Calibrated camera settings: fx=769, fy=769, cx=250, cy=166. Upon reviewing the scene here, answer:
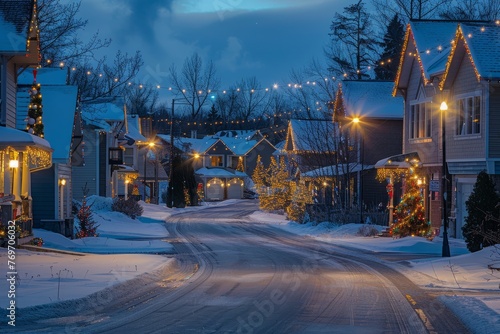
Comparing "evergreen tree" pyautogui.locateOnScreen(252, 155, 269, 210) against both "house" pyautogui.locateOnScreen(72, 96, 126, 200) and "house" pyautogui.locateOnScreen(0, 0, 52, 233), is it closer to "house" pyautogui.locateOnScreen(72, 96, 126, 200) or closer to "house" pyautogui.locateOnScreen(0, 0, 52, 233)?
"house" pyautogui.locateOnScreen(72, 96, 126, 200)

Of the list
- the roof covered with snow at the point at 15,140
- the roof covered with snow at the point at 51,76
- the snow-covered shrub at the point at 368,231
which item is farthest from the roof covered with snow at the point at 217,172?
the roof covered with snow at the point at 15,140

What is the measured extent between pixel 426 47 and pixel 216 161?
77.6 meters

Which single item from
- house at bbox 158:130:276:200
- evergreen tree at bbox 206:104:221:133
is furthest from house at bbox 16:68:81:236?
evergreen tree at bbox 206:104:221:133

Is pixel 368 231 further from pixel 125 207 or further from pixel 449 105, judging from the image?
pixel 125 207

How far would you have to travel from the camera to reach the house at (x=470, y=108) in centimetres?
2939

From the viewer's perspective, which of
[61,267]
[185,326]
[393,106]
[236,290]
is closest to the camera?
[185,326]

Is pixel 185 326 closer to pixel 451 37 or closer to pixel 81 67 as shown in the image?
pixel 451 37

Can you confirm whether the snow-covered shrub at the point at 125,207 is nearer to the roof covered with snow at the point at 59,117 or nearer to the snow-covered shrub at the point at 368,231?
the roof covered with snow at the point at 59,117

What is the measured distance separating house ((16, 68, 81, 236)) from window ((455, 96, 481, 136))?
17.0 metres

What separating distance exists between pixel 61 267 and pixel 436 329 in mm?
9985

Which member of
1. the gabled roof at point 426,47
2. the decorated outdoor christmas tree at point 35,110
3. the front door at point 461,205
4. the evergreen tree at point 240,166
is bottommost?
the front door at point 461,205

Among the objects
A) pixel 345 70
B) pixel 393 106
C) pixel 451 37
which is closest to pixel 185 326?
pixel 451 37

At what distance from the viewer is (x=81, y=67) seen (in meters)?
48.8

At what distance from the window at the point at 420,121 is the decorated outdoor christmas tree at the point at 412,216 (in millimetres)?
3343
